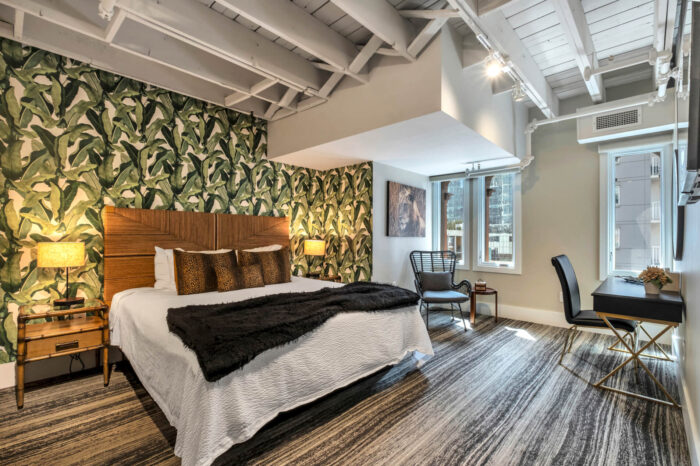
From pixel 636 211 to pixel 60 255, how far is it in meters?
5.85

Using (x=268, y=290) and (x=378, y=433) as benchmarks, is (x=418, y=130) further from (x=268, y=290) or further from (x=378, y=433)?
(x=378, y=433)

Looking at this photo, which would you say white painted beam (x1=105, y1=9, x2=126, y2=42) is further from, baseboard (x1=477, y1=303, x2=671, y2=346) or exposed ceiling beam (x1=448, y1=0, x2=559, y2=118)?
baseboard (x1=477, y1=303, x2=671, y2=346)

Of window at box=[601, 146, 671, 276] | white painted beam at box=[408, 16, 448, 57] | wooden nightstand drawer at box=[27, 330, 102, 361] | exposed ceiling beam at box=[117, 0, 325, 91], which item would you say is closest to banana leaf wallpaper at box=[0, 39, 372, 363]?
wooden nightstand drawer at box=[27, 330, 102, 361]

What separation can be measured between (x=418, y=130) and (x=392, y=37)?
88 cm

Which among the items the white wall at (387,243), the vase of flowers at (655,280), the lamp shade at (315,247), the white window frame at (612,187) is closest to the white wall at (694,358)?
the vase of flowers at (655,280)

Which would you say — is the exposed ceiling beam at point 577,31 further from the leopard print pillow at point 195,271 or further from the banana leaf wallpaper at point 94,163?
the leopard print pillow at point 195,271

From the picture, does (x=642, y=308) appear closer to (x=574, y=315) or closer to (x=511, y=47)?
(x=574, y=315)

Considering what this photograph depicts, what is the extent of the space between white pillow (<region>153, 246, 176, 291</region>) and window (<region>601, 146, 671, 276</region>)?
4910 millimetres

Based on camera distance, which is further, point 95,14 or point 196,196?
point 196,196

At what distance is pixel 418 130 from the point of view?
3162 mm

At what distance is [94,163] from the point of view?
121 inches

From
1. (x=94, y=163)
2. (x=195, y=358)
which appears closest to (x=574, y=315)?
(x=195, y=358)

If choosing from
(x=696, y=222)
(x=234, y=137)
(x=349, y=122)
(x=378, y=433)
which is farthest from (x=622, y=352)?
(x=234, y=137)

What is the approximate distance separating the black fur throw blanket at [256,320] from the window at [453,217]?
2657mm
